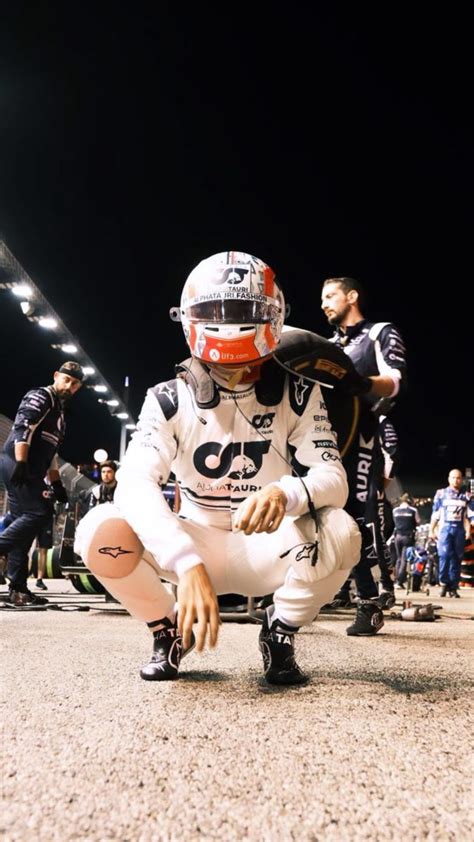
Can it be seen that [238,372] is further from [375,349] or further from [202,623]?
[375,349]

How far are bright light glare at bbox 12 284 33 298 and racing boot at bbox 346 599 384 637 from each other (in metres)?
11.9

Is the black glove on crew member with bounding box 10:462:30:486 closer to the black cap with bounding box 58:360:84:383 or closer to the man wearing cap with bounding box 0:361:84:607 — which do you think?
the man wearing cap with bounding box 0:361:84:607

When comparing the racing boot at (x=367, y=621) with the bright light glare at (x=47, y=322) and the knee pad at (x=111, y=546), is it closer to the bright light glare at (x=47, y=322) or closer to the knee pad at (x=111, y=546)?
the knee pad at (x=111, y=546)

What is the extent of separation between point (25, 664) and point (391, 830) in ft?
6.23

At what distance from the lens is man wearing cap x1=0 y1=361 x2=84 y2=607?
5.59 meters

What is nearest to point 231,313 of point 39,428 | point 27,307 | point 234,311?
point 234,311

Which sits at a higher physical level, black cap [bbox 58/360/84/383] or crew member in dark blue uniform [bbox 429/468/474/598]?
black cap [bbox 58/360/84/383]

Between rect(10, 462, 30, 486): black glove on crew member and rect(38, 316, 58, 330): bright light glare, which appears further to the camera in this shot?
rect(38, 316, 58, 330): bright light glare

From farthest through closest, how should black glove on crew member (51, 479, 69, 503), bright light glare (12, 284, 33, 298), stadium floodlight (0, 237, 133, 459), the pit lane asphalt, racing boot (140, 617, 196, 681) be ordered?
1. bright light glare (12, 284, 33, 298)
2. stadium floodlight (0, 237, 133, 459)
3. black glove on crew member (51, 479, 69, 503)
4. racing boot (140, 617, 196, 681)
5. the pit lane asphalt

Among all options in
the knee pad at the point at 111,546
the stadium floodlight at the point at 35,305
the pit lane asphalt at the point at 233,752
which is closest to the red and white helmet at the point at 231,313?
the knee pad at the point at 111,546

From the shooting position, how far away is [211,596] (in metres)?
1.92

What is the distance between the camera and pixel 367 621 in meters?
3.93

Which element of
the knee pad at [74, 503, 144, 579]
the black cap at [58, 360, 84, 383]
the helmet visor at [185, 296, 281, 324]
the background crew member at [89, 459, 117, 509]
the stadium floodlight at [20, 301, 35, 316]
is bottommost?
the knee pad at [74, 503, 144, 579]

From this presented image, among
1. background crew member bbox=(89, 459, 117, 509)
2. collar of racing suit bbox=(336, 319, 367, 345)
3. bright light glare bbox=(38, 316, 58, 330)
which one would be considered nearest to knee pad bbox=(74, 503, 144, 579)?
collar of racing suit bbox=(336, 319, 367, 345)
